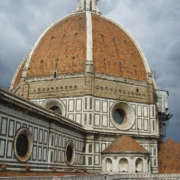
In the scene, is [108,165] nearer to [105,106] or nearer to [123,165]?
[123,165]

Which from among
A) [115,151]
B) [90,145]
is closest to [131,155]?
[115,151]

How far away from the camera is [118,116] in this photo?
3894 cm

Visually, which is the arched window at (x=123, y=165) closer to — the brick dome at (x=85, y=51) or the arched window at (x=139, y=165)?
the arched window at (x=139, y=165)

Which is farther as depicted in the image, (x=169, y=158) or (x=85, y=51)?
(x=169, y=158)

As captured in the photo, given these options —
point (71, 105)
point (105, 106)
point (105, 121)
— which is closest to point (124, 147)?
point (105, 121)

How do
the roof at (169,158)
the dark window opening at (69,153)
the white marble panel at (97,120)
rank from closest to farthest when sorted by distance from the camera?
the dark window opening at (69,153), the white marble panel at (97,120), the roof at (169,158)

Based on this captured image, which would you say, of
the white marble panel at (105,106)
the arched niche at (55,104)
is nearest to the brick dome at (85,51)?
the arched niche at (55,104)

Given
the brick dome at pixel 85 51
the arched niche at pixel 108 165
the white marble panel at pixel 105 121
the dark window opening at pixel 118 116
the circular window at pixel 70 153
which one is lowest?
the arched niche at pixel 108 165

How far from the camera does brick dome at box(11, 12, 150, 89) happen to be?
38.5 metres

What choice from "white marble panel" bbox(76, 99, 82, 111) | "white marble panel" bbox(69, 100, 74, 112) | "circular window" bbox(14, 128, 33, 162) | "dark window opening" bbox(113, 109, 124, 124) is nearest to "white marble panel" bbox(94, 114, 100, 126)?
"white marble panel" bbox(76, 99, 82, 111)

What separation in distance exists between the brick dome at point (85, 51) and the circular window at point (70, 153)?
10.8m

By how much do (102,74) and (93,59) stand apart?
2264 mm

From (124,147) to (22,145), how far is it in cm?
1448

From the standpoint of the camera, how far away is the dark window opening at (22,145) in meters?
21.7
